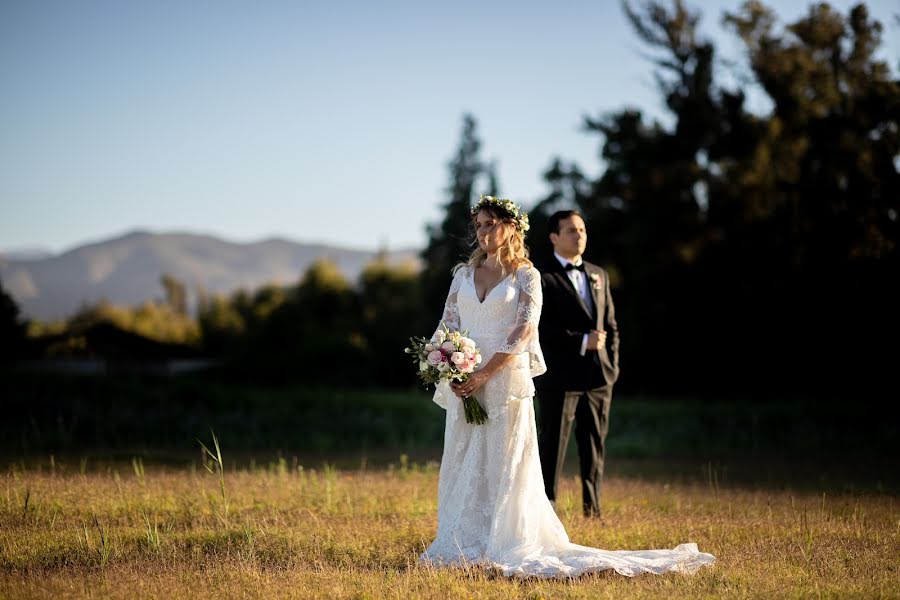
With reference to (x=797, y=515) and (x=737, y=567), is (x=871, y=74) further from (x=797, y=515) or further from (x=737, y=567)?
(x=737, y=567)

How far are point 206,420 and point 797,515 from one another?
14.1 meters

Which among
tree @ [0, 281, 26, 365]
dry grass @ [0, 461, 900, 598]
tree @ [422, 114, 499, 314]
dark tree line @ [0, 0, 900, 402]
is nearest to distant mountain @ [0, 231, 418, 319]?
tree @ [422, 114, 499, 314]

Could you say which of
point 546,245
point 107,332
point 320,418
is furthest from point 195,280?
point 320,418

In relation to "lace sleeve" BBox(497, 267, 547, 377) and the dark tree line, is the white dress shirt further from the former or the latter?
the dark tree line

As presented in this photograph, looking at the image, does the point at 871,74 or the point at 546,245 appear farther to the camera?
the point at 546,245

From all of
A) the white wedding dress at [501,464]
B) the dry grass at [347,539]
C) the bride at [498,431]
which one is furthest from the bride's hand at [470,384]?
the dry grass at [347,539]

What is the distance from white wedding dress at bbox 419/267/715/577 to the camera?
668 cm

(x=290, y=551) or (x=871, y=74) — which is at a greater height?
(x=871, y=74)

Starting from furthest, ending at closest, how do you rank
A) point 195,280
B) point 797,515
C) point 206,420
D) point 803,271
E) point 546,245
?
1. point 195,280
2. point 546,245
3. point 803,271
4. point 206,420
5. point 797,515

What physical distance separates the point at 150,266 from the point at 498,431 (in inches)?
4491

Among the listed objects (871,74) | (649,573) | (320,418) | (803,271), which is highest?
(871,74)

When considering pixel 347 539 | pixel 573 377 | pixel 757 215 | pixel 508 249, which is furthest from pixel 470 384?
pixel 757 215

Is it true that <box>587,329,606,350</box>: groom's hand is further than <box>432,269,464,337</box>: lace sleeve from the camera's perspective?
Yes

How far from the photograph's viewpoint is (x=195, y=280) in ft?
244
